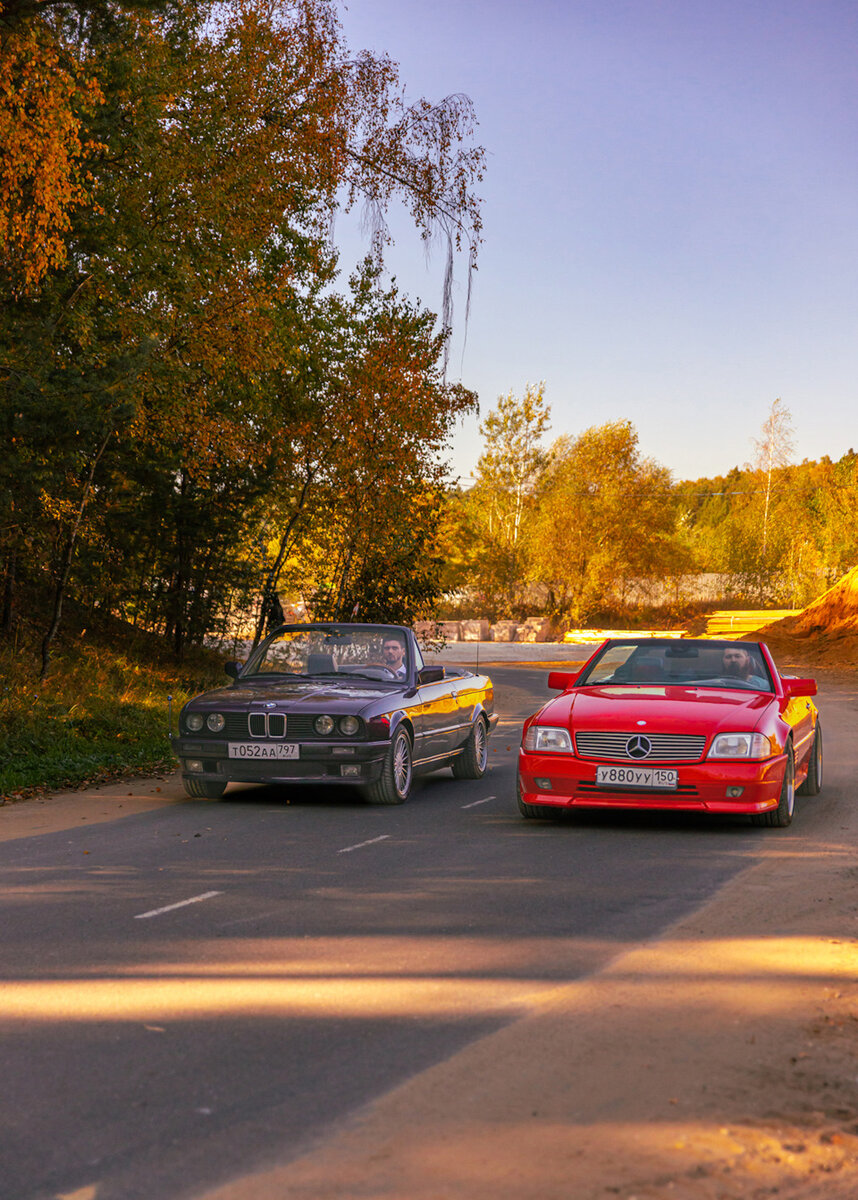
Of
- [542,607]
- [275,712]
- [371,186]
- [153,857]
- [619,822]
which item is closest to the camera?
[153,857]

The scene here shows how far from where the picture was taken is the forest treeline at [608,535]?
65062 millimetres

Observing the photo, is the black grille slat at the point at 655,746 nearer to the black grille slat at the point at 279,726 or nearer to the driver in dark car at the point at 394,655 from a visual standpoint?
the black grille slat at the point at 279,726

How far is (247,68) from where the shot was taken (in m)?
17.7

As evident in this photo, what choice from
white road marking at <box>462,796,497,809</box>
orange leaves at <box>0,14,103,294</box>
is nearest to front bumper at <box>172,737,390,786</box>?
white road marking at <box>462,796,497,809</box>

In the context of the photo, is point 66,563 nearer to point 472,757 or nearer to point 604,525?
point 472,757

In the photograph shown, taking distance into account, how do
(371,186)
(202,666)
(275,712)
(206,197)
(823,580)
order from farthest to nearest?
(823,580) → (202,666) → (371,186) → (206,197) → (275,712)

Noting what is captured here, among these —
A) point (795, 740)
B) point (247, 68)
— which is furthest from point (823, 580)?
point (795, 740)

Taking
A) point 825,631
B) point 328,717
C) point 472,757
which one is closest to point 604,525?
point 825,631

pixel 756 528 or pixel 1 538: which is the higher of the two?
pixel 756 528

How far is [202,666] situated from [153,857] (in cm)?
1500

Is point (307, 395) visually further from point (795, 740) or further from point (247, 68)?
point (795, 740)

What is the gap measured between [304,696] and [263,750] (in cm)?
65

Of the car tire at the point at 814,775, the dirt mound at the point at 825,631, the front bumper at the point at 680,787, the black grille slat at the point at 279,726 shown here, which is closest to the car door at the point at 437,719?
the black grille slat at the point at 279,726

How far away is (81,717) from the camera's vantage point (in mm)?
15461
